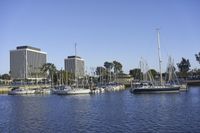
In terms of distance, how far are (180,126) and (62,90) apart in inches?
3414

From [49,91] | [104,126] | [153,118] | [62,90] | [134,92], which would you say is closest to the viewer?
[104,126]

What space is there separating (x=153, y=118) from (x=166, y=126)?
6.86 m

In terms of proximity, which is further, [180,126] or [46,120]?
[46,120]

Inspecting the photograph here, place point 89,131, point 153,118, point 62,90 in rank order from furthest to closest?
1. point 62,90
2. point 153,118
3. point 89,131

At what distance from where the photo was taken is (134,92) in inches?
4505

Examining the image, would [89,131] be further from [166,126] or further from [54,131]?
[166,126]

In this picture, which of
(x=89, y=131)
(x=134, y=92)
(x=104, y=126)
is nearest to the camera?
(x=89, y=131)

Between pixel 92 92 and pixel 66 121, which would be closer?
pixel 66 121

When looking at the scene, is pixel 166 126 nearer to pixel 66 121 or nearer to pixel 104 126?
pixel 104 126

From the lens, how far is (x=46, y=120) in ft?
161

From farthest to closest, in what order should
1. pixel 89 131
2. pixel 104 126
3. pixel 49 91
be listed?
pixel 49 91
pixel 104 126
pixel 89 131

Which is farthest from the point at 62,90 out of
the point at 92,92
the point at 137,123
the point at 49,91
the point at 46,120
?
the point at 137,123

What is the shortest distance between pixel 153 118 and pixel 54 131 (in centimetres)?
1395

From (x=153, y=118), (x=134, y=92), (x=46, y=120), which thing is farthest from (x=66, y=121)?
(x=134, y=92)
